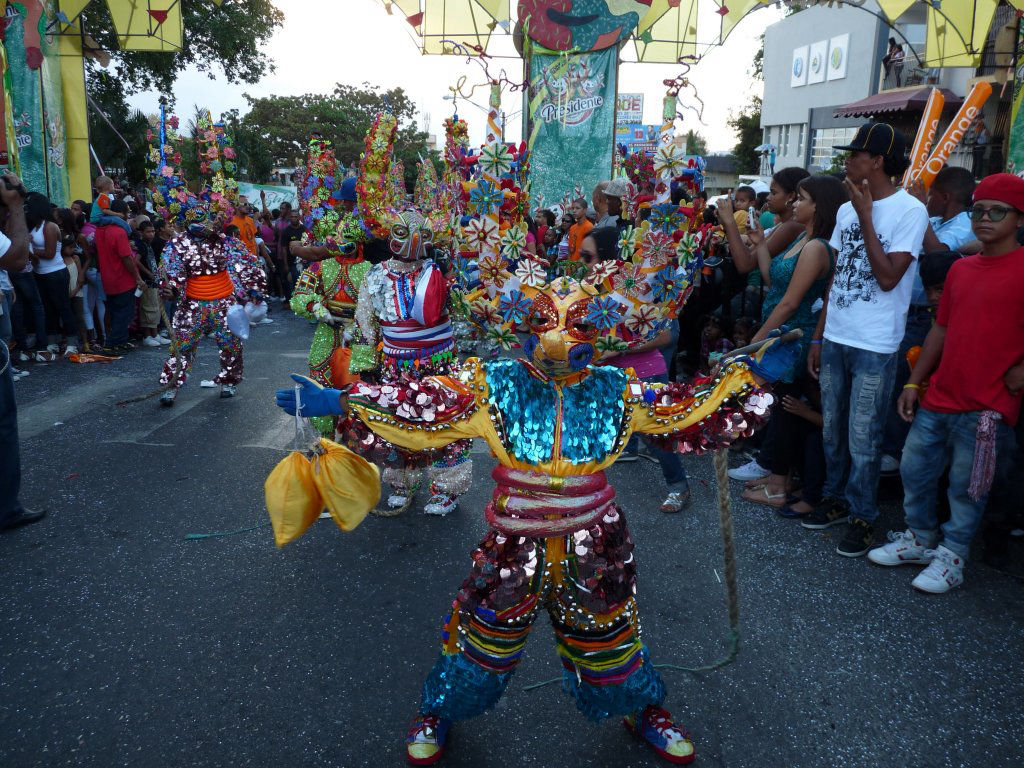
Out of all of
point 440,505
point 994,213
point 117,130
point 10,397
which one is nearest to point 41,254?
point 10,397

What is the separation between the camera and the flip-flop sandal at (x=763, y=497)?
446 cm

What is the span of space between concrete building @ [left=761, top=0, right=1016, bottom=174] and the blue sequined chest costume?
614 inches

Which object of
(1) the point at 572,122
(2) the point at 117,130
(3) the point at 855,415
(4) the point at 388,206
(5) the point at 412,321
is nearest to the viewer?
(3) the point at 855,415

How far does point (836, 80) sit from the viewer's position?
24859 mm

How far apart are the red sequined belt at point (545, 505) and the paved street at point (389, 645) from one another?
2.85 feet

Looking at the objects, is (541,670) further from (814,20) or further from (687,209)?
(814,20)

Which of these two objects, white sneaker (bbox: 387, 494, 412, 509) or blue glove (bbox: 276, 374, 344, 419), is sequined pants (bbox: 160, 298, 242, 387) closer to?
white sneaker (bbox: 387, 494, 412, 509)

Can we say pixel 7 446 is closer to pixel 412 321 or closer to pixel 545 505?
pixel 412 321

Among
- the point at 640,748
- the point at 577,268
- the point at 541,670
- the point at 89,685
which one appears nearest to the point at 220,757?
the point at 89,685

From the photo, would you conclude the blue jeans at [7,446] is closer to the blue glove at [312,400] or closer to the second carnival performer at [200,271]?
the second carnival performer at [200,271]

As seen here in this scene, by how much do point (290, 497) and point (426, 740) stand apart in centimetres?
98

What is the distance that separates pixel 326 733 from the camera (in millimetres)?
2549

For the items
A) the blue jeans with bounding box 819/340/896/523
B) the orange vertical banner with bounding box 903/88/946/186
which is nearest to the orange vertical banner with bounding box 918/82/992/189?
the orange vertical banner with bounding box 903/88/946/186

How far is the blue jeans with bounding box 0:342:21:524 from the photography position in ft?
12.9
